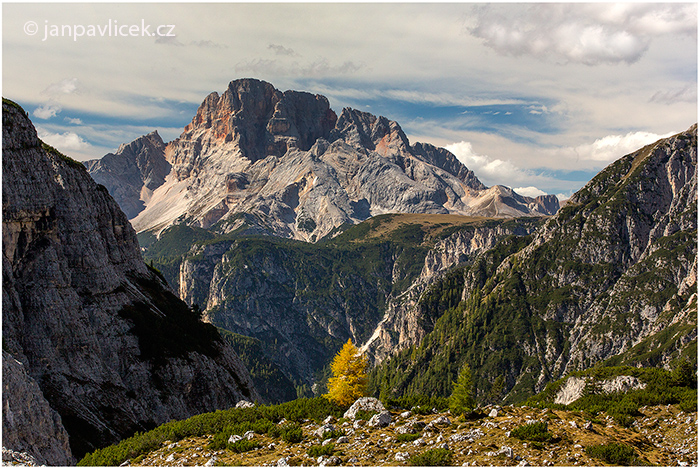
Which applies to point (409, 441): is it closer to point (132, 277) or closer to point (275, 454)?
point (275, 454)

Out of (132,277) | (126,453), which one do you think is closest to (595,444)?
(126,453)

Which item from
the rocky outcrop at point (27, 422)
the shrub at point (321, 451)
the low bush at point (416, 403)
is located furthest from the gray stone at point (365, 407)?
the rocky outcrop at point (27, 422)

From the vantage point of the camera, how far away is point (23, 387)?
50.4 m

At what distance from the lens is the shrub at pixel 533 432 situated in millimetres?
33625

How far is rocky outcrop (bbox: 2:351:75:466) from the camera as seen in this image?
46594mm

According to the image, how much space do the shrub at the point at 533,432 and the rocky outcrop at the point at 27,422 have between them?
143 feet

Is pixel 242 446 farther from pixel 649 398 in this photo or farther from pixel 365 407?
pixel 649 398

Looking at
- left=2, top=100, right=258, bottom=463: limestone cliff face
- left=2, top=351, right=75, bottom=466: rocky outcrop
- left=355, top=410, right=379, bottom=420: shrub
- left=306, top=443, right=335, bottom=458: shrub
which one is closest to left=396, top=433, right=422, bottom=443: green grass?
left=306, top=443, right=335, bottom=458: shrub

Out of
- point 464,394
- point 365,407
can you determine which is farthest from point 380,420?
point 464,394

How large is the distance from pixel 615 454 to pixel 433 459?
460 inches

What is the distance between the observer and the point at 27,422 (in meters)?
49.4

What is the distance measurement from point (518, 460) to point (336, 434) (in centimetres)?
1368

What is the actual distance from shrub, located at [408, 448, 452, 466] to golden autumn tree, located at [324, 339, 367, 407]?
16.8 meters

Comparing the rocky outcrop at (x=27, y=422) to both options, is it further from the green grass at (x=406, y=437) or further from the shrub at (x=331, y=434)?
the green grass at (x=406, y=437)
